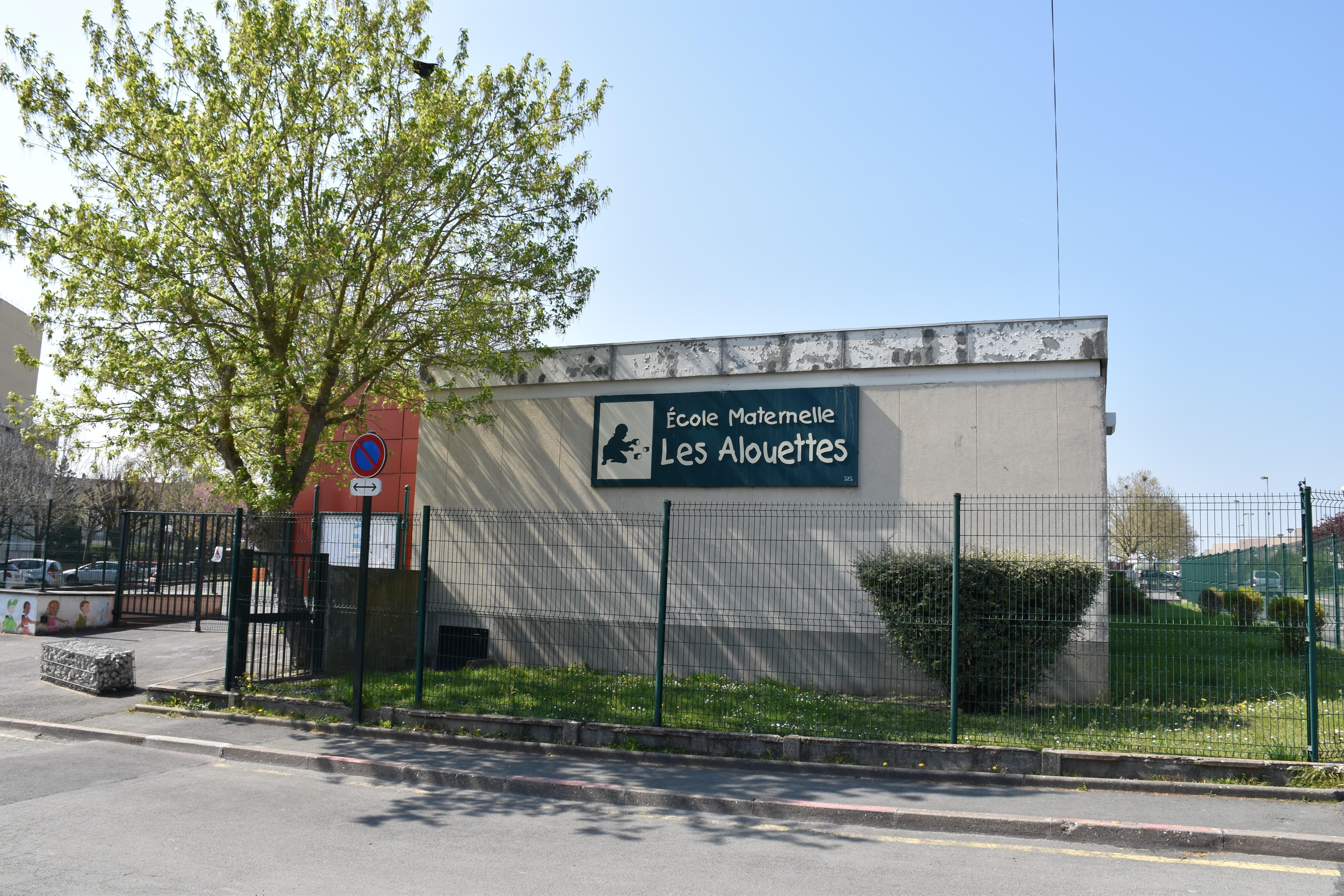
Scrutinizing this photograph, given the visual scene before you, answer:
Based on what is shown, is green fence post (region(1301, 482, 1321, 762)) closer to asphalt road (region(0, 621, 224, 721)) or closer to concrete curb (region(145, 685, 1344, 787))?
concrete curb (region(145, 685, 1344, 787))

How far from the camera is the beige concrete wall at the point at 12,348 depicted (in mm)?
50906

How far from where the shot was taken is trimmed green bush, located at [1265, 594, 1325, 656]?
8250 millimetres

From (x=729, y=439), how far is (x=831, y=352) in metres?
1.95

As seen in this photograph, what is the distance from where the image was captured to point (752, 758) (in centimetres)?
880

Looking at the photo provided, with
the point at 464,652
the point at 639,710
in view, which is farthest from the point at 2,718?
the point at 639,710

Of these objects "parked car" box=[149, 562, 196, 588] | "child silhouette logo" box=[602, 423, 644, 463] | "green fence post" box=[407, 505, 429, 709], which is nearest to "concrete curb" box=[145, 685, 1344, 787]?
"green fence post" box=[407, 505, 429, 709]

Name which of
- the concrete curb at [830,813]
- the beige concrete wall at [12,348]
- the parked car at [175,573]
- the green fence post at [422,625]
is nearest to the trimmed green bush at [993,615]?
the concrete curb at [830,813]

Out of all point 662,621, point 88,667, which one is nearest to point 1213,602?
point 662,621

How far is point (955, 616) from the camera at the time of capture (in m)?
8.84

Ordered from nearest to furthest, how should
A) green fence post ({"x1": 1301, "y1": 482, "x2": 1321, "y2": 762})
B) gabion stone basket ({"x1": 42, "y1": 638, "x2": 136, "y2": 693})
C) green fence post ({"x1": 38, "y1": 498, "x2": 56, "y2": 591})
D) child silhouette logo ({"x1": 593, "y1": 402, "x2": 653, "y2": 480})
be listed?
green fence post ({"x1": 1301, "y1": 482, "x2": 1321, "y2": 762}) → gabion stone basket ({"x1": 42, "y1": 638, "x2": 136, "y2": 693}) → child silhouette logo ({"x1": 593, "y1": 402, "x2": 653, "y2": 480}) → green fence post ({"x1": 38, "y1": 498, "x2": 56, "y2": 591})

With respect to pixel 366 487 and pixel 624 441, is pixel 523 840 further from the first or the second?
pixel 624 441

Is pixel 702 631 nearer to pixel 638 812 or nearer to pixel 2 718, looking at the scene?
pixel 638 812

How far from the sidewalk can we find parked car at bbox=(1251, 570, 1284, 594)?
186 centimetres

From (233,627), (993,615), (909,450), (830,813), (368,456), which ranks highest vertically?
(909,450)
